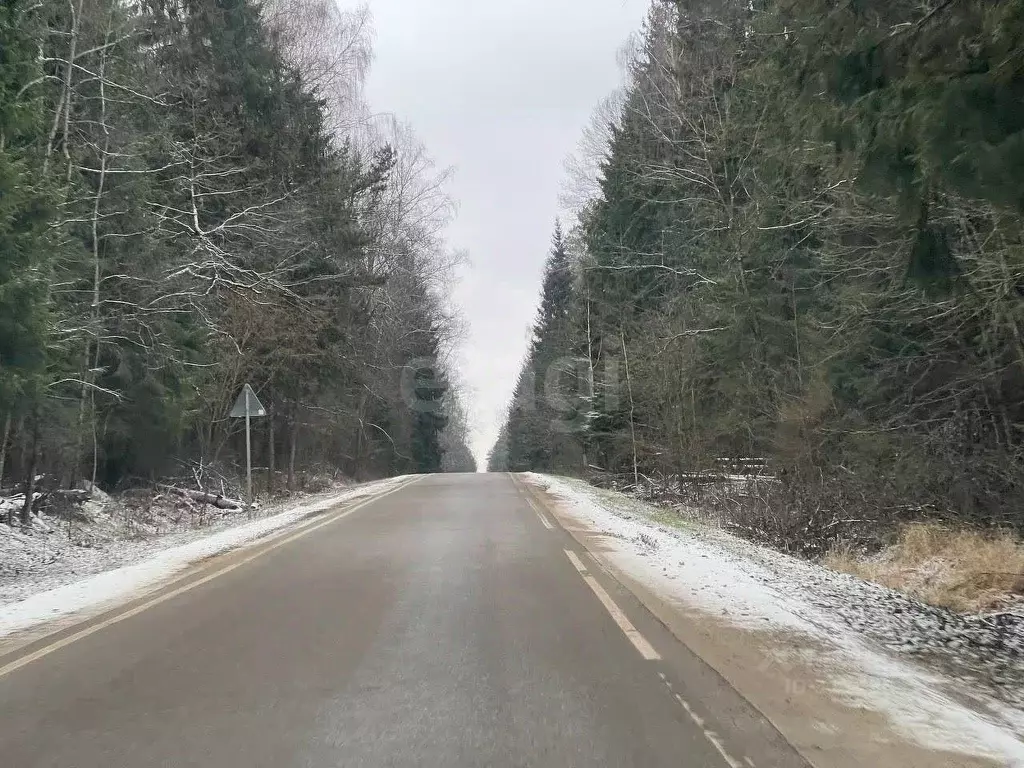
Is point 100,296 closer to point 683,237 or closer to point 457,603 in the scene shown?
point 457,603

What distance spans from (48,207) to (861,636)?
1223cm

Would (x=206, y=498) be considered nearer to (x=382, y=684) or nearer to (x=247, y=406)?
(x=247, y=406)

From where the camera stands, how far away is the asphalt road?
15.5 ft

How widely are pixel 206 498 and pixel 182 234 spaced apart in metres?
7.21

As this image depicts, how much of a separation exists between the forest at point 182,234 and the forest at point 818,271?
10075 millimetres

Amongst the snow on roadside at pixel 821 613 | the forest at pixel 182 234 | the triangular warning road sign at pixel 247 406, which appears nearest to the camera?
the snow on roadside at pixel 821 613

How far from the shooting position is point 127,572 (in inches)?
468

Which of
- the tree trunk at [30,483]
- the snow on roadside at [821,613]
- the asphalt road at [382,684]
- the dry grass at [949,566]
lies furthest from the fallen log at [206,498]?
the dry grass at [949,566]

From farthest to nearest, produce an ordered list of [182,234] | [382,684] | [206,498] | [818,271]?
[206,498]
[182,234]
[818,271]
[382,684]

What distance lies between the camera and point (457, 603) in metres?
8.97

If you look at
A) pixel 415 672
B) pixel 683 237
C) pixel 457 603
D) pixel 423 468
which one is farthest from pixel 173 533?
pixel 423 468

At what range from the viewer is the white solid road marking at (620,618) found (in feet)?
22.6

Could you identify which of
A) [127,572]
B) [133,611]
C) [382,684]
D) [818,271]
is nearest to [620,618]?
[382,684]

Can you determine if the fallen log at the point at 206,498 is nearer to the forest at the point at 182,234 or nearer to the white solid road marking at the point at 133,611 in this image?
the forest at the point at 182,234
